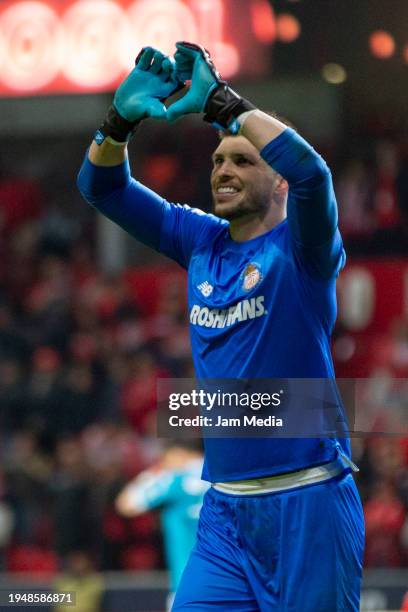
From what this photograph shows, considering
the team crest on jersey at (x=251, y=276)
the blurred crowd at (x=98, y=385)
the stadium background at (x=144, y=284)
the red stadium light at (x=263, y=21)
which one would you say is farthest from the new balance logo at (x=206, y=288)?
the red stadium light at (x=263, y=21)

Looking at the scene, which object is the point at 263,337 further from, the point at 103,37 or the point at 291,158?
the point at 103,37

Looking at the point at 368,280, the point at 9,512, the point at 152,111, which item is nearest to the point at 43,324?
the point at 9,512

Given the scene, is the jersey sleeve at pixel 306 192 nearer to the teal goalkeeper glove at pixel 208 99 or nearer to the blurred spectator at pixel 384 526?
the teal goalkeeper glove at pixel 208 99

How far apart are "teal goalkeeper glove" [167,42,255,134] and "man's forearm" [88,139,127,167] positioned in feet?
1.10

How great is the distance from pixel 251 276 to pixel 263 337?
0.17 m

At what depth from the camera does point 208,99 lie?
3.37m

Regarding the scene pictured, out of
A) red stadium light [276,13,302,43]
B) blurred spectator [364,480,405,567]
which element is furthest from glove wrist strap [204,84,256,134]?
red stadium light [276,13,302,43]

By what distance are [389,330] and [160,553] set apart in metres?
2.64

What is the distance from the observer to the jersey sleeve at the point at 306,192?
3.25 meters

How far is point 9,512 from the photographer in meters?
9.45

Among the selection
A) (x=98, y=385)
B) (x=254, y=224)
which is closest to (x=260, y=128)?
(x=254, y=224)

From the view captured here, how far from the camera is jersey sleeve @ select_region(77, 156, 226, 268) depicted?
3.77 meters

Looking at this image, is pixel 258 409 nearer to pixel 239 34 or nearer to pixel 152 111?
pixel 152 111

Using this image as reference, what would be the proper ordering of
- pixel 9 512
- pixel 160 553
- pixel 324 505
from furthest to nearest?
pixel 9 512 < pixel 160 553 < pixel 324 505
